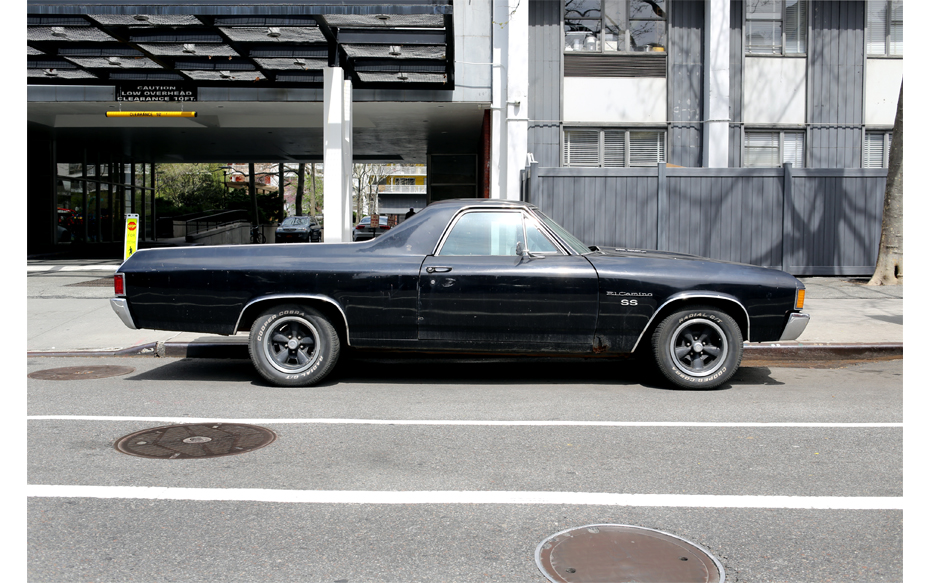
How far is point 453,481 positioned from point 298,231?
31.1 metres

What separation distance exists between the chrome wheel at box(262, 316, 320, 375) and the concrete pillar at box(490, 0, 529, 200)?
33.6ft

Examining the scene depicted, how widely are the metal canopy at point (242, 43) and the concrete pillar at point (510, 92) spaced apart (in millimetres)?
1225

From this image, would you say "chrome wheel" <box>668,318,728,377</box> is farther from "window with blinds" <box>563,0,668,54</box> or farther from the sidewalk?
"window with blinds" <box>563,0,668,54</box>

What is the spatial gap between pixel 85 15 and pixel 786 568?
12764 millimetres

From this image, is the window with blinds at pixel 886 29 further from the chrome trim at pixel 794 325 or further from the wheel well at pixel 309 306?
the wheel well at pixel 309 306

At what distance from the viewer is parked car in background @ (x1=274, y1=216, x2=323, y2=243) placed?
112 feet

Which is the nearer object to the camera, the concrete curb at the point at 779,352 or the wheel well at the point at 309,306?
the wheel well at the point at 309,306

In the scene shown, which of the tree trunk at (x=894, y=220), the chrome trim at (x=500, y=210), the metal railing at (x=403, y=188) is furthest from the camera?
the metal railing at (x=403, y=188)

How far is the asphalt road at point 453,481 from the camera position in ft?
11.1

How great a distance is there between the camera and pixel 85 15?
1217 cm

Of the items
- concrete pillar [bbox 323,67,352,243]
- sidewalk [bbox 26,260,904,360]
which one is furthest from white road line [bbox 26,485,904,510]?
concrete pillar [bbox 323,67,352,243]

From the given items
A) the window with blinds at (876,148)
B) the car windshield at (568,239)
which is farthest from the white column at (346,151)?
the window with blinds at (876,148)

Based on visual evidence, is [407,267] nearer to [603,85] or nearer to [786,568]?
[786,568]

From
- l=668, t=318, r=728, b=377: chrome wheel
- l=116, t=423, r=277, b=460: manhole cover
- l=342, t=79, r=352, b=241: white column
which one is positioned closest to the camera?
l=116, t=423, r=277, b=460: manhole cover
